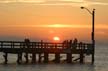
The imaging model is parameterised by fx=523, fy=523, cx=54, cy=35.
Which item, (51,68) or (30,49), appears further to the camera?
(30,49)

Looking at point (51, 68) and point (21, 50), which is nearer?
point (51, 68)

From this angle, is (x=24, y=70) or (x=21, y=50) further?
(x=21, y=50)

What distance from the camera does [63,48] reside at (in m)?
67.8

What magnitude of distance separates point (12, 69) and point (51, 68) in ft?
15.4

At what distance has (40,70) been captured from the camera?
57156mm

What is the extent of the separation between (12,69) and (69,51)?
12.1 m

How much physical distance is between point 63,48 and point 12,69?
11674 millimetres

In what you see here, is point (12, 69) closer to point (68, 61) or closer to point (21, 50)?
point (21, 50)

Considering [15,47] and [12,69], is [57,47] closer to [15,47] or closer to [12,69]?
[15,47]

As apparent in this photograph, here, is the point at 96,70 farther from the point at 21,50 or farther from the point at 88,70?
the point at 21,50

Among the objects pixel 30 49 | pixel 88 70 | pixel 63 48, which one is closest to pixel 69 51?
pixel 63 48

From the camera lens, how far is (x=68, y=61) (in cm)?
6994

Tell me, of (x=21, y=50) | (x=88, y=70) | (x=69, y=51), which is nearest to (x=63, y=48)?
(x=69, y=51)

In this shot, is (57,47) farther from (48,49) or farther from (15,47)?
(15,47)
